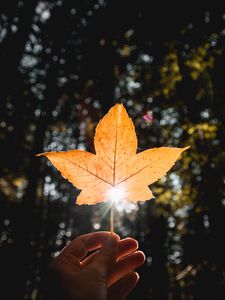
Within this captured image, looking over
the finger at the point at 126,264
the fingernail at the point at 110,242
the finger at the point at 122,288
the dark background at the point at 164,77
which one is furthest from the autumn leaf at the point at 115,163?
the dark background at the point at 164,77

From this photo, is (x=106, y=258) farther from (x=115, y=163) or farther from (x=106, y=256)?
(x=115, y=163)

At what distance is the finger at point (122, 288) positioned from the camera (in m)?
1.23

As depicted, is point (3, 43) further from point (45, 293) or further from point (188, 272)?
point (45, 293)

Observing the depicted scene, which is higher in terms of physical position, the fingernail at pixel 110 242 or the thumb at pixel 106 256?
the fingernail at pixel 110 242

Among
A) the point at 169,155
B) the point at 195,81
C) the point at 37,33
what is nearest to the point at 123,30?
the point at 195,81

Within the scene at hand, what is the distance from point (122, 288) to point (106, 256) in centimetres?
38

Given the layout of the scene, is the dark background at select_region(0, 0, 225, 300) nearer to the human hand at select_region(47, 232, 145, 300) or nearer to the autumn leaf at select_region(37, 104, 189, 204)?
the human hand at select_region(47, 232, 145, 300)

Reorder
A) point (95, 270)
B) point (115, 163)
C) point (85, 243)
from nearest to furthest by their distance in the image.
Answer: point (95, 270), point (115, 163), point (85, 243)

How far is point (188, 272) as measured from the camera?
4.26 m

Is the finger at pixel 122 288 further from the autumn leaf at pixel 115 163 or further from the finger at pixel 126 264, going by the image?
the autumn leaf at pixel 115 163

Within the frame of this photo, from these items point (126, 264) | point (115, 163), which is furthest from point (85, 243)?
point (115, 163)

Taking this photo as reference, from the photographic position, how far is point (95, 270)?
0.92 meters

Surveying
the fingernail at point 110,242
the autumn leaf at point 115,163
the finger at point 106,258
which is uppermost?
the autumn leaf at point 115,163

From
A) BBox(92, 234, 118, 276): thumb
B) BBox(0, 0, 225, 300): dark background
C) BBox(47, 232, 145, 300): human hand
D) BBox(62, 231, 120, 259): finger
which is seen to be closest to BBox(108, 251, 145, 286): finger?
BBox(47, 232, 145, 300): human hand
